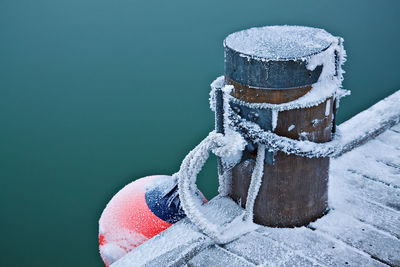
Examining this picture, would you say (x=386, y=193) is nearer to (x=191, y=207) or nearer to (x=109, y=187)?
(x=191, y=207)

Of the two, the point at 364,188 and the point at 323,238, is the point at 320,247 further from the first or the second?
the point at 364,188

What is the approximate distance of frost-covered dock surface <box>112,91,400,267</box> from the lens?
1788 millimetres

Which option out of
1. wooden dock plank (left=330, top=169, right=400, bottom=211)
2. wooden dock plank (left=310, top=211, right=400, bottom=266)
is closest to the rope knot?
wooden dock plank (left=310, top=211, right=400, bottom=266)

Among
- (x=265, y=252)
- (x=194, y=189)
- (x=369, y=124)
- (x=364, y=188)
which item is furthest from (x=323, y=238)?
(x=369, y=124)

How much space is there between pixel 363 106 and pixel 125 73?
4818mm

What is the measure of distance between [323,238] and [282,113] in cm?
57

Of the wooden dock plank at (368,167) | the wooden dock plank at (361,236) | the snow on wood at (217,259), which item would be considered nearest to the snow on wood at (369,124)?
the wooden dock plank at (368,167)

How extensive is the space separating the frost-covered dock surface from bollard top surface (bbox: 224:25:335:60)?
2.35 ft

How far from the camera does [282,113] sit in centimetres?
177

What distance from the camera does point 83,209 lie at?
277 inches

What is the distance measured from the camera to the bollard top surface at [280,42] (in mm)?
1735

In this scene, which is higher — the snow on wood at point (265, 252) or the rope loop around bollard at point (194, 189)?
the rope loop around bollard at point (194, 189)

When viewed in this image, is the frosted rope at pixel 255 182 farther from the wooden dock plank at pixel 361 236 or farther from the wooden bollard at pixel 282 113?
the wooden dock plank at pixel 361 236

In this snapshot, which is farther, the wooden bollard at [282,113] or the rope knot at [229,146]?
the rope knot at [229,146]
